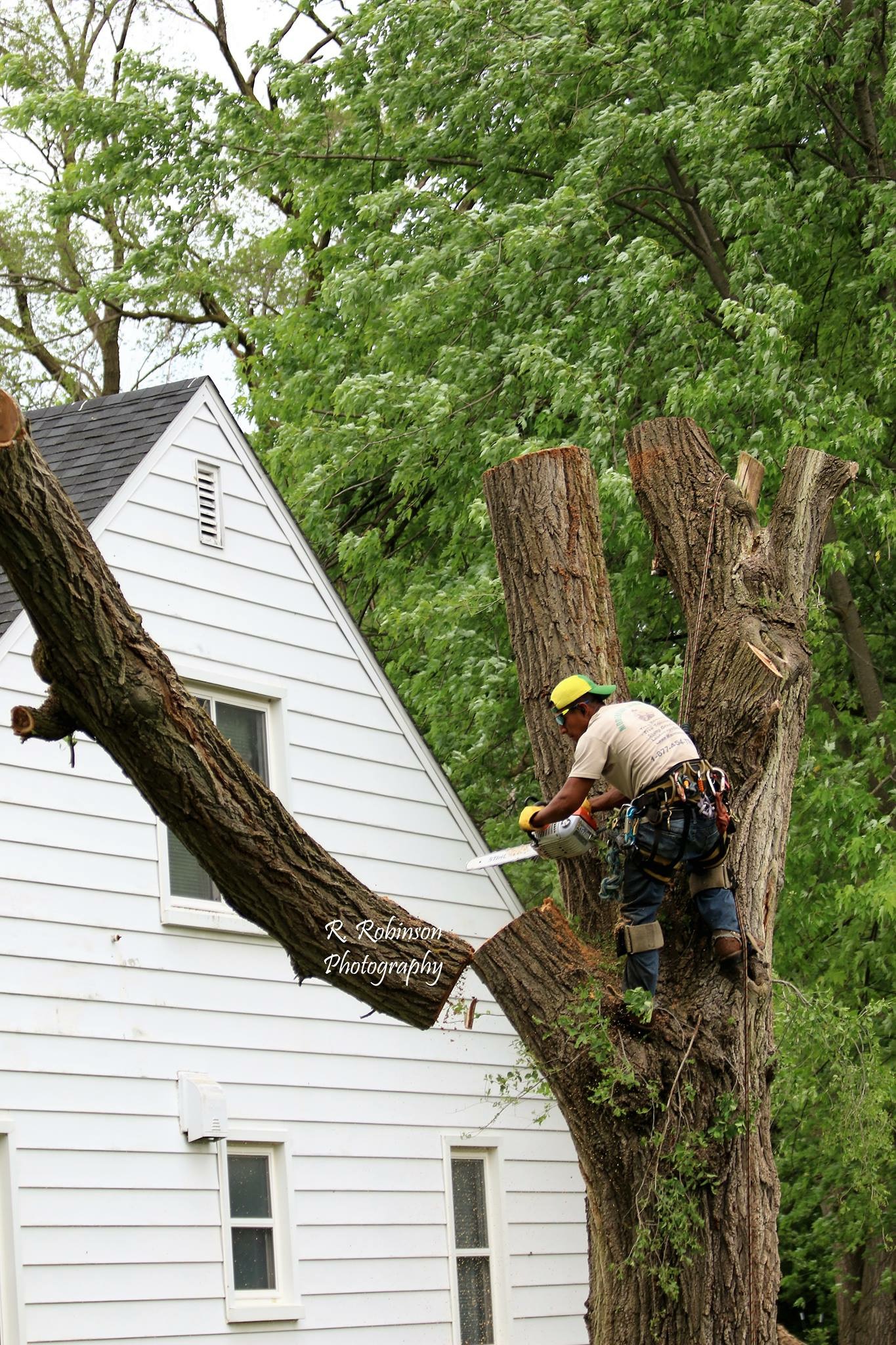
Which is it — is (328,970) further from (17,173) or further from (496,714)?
(17,173)

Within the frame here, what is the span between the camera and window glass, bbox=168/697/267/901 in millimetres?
10023

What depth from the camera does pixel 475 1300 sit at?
424 inches

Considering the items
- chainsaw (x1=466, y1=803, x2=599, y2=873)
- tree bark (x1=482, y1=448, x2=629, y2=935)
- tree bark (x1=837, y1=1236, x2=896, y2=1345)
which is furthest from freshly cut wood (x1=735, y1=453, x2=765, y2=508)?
tree bark (x1=837, y1=1236, x2=896, y2=1345)

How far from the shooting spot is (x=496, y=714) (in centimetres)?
1320

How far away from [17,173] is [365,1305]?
57.9ft

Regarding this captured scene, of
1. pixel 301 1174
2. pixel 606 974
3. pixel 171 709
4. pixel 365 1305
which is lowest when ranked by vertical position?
pixel 365 1305

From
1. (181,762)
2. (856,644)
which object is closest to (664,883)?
(181,762)

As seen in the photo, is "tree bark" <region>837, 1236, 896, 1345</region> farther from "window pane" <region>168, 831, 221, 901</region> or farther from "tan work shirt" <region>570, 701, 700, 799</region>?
"tan work shirt" <region>570, 701, 700, 799</region>

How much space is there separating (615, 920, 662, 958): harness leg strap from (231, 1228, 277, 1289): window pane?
4.71 m

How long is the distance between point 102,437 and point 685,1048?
6844 millimetres

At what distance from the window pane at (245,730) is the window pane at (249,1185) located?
2351 mm

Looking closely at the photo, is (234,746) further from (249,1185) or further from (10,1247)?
(10,1247)

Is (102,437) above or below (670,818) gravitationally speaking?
above

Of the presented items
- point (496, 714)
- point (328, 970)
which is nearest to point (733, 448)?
point (496, 714)
